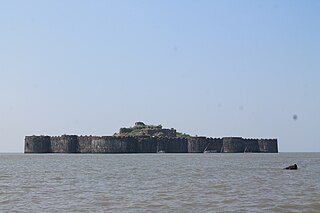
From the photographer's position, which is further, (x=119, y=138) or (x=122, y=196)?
(x=119, y=138)

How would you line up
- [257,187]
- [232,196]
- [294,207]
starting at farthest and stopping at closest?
[257,187]
[232,196]
[294,207]

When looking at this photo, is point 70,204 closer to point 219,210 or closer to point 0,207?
point 0,207

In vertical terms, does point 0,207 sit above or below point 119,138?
below

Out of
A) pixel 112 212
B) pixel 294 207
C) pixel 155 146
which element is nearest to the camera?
pixel 112 212

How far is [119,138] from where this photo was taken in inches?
7205

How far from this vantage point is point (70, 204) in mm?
25359

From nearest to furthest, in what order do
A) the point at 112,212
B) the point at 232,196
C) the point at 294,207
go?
the point at 112,212, the point at 294,207, the point at 232,196

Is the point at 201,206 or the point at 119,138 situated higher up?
the point at 119,138

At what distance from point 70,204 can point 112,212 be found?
3.44m


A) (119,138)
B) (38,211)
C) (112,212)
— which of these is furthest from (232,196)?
(119,138)

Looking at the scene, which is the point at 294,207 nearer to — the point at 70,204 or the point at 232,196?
the point at 232,196

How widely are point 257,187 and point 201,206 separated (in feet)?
34.8

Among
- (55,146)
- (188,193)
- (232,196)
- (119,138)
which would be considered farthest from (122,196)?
(55,146)

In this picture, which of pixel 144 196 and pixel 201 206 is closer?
pixel 201 206
